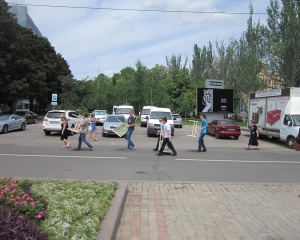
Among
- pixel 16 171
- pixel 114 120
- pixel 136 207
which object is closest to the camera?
pixel 136 207

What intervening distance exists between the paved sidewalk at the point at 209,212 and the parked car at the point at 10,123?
17.1 meters

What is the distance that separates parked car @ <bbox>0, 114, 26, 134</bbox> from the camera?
2131cm

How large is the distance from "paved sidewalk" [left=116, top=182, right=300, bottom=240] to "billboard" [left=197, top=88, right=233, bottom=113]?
22.1 m

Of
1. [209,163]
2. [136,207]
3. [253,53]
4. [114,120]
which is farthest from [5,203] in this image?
[253,53]

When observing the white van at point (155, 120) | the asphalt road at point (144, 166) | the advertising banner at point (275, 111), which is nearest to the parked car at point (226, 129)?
the advertising banner at point (275, 111)

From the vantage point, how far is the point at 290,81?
34.3 meters

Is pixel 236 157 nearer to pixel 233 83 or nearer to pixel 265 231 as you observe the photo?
pixel 265 231

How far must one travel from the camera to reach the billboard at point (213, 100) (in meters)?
29.4

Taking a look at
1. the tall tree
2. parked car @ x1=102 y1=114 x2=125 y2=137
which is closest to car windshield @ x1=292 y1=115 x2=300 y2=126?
parked car @ x1=102 y1=114 x2=125 y2=137

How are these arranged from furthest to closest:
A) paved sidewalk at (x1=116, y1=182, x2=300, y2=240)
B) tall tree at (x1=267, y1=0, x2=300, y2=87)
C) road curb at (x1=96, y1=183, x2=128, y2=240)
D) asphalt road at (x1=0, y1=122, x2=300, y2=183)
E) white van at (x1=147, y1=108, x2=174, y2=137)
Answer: tall tree at (x1=267, y1=0, x2=300, y2=87), white van at (x1=147, y1=108, x2=174, y2=137), asphalt road at (x1=0, y1=122, x2=300, y2=183), paved sidewalk at (x1=116, y1=182, x2=300, y2=240), road curb at (x1=96, y1=183, x2=128, y2=240)

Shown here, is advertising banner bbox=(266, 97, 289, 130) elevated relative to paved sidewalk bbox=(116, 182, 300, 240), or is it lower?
elevated

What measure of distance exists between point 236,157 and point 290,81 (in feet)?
83.5

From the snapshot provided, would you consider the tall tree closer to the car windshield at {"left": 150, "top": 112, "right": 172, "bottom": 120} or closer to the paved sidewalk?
the car windshield at {"left": 150, "top": 112, "right": 172, "bottom": 120}

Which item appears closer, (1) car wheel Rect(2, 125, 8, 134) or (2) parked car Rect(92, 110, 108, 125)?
(1) car wheel Rect(2, 125, 8, 134)
